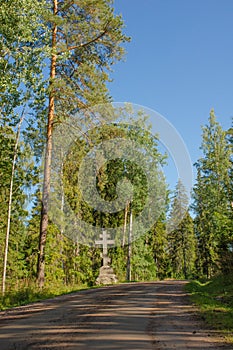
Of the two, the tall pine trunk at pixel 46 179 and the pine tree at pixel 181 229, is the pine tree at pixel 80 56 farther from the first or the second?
the pine tree at pixel 181 229

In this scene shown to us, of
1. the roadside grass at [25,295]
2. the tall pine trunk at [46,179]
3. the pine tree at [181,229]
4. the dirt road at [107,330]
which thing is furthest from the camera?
the pine tree at [181,229]

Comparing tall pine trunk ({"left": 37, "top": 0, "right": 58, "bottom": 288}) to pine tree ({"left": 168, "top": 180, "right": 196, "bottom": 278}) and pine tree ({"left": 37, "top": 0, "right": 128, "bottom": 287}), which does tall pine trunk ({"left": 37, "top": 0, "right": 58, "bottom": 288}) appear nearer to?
pine tree ({"left": 37, "top": 0, "right": 128, "bottom": 287})

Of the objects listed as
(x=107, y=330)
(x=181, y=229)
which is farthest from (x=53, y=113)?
(x=181, y=229)

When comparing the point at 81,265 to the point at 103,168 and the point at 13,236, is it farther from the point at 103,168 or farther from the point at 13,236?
the point at 103,168

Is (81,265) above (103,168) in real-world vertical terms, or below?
below

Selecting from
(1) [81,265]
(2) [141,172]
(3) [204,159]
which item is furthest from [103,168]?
(3) [204,159]

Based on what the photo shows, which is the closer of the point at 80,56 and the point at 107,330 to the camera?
the point at 107,330

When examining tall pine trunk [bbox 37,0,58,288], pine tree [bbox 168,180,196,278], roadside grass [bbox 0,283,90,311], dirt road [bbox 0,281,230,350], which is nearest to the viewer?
dirt road [bbox 0,281,230,350]

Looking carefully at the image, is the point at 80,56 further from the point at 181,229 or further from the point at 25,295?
the point at 181,229

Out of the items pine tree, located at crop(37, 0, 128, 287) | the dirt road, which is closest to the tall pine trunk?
pine tree, located at crop(37, 0, 128, 287)

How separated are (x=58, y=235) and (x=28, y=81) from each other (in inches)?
651

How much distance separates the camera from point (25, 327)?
7102mm

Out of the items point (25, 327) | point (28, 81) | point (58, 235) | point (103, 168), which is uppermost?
point (28, 81)

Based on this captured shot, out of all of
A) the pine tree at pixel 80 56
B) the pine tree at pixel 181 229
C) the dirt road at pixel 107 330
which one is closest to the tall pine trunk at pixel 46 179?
the pine tree at pixel 80 56
